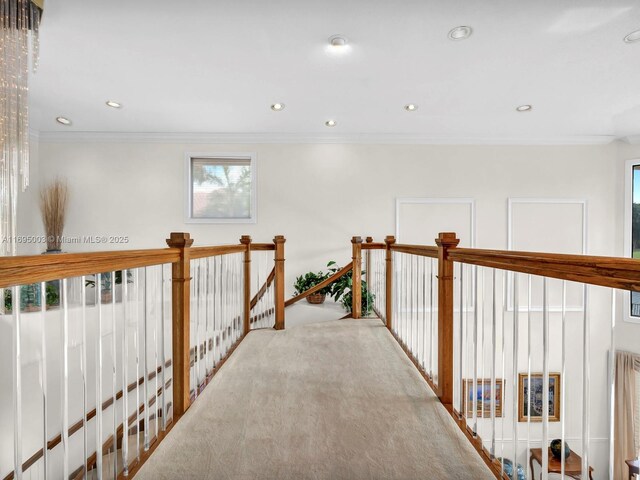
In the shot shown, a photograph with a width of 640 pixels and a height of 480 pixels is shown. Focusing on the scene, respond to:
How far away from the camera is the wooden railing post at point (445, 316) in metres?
1.88

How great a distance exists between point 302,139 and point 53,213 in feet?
12.4

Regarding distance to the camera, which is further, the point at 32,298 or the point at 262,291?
the point at 262,291

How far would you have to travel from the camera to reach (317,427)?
1.66 m

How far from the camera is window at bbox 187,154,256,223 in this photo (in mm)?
5336

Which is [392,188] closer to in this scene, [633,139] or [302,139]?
[302,139]

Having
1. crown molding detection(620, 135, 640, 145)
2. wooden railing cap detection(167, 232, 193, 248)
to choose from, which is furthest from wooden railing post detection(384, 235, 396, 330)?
crown molding detection(620, 135, 640, 145)

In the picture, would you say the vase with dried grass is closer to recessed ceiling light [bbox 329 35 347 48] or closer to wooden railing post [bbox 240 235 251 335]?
wooden railing post [bbox 240 235 251 335]

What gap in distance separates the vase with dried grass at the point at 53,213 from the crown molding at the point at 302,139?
0.76 m

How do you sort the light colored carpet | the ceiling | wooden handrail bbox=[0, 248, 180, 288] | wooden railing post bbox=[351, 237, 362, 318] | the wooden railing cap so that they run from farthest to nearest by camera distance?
wooden railing post bbox=[351, 237, 362, 318]
the ceiling
the wooden railing cap
the light colored carpet
wooden handrail bbox=[0, 248, 180, 288]

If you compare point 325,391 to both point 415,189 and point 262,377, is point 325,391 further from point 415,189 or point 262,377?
point 415,189

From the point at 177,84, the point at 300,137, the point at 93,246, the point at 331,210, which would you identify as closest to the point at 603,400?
the point at 331,210

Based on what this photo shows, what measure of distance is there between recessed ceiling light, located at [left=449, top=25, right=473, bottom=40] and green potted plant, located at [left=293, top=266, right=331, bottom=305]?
10.8 feet

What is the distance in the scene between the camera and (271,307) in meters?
4.66

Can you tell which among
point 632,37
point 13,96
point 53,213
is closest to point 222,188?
point 53,213
